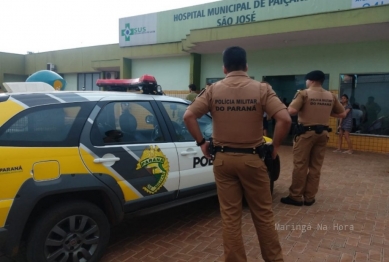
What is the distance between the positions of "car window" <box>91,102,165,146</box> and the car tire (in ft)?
2.14

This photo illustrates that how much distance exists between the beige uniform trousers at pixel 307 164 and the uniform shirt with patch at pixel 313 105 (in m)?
0.21

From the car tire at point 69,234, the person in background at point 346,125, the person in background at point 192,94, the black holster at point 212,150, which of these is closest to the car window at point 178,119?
the black holster at point 212,150

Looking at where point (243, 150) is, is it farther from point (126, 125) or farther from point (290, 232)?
point (290, 232)

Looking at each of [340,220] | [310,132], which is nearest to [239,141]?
[310,132]

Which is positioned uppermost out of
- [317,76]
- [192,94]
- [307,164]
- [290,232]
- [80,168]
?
[317,76]

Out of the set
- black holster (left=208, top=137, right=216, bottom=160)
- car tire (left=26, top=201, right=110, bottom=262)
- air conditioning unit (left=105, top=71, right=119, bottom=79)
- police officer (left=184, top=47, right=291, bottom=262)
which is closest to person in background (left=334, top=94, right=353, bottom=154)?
police officer (left=184, top=47, right=291, bottom=262)

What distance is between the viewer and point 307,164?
4.72 metres

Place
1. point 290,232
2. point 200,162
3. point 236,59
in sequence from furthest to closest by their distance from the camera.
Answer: point 200,162
point 290,232
point 236,59

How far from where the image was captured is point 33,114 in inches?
110

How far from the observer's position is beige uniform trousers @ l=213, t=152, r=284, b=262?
2.64m

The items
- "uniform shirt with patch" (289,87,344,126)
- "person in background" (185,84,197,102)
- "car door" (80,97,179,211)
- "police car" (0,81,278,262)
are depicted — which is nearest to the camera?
"police car" (0,81,278,262)

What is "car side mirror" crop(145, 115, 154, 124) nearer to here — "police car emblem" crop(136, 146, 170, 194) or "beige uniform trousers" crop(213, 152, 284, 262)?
"police car emblem" crop(136, 146, 170, 194)

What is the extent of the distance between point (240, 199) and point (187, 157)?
3.93 feet

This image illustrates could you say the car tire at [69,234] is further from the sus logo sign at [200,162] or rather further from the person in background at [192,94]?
the person in background at [192,94]
